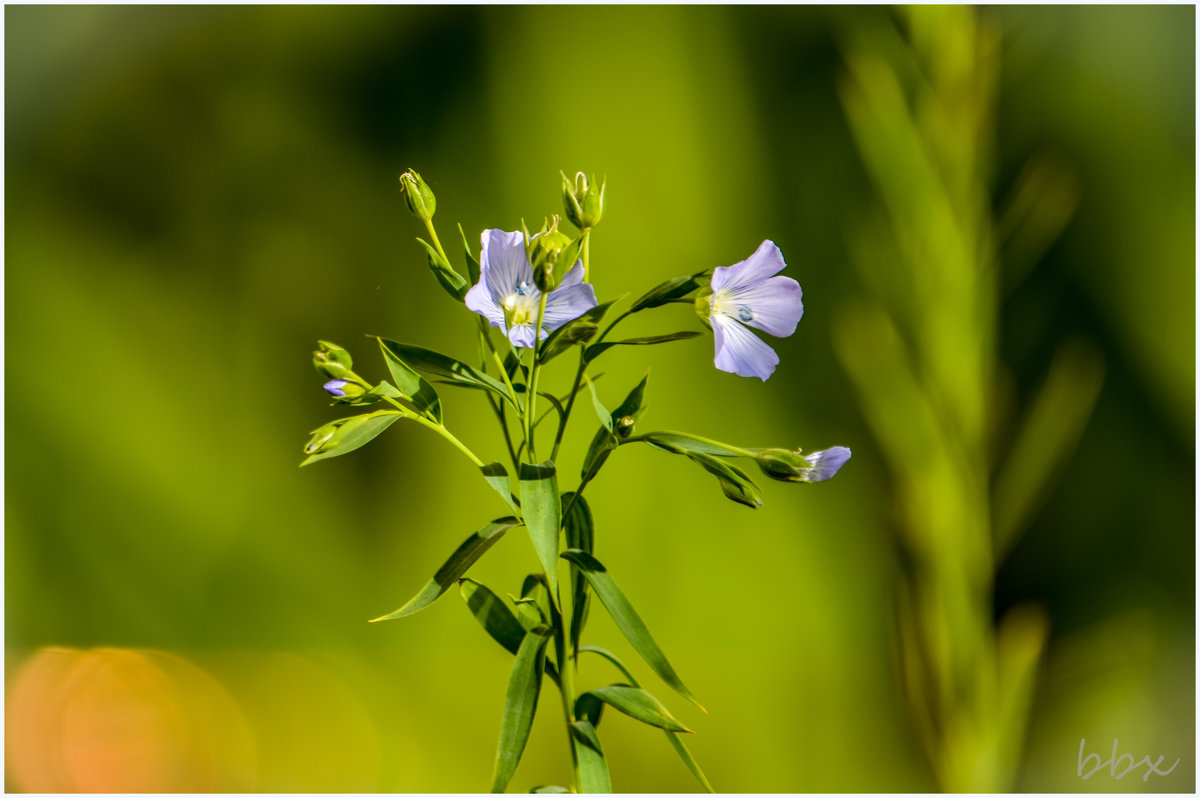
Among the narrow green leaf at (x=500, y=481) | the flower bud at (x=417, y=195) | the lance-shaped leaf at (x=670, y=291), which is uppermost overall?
the flower bud at (x=417, y=195)

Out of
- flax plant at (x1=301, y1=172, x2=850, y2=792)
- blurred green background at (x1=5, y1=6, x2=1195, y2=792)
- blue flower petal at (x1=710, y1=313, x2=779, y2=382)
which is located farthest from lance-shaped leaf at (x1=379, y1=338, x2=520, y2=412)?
blurred green background at (x1=5, y1=6, x2=1195, y2=792)

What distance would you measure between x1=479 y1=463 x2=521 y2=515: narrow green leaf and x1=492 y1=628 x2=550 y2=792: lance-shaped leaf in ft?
0.22

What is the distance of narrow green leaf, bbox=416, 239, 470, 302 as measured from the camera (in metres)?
0.40

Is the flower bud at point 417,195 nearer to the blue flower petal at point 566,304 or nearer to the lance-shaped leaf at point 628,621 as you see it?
the blue flower petal at point 566,304

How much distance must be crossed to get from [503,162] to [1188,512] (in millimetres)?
932

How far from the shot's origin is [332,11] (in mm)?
→ 1036

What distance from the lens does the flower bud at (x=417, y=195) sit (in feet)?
1.38

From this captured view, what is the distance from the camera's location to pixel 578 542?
0.44m

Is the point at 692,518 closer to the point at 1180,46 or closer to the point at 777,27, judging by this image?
the point at 777,27

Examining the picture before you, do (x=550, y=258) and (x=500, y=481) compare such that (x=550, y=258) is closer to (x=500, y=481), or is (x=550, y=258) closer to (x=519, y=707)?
(x=500, y=481)

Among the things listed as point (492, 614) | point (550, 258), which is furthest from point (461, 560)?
point (550, 258)

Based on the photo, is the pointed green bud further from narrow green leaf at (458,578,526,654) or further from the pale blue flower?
narrow green leaf at (458,578,526,654)

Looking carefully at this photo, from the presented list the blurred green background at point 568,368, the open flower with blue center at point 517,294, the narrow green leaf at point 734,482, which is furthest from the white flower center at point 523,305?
the blurred green background at point 568,368

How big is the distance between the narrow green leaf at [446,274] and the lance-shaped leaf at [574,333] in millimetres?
52
